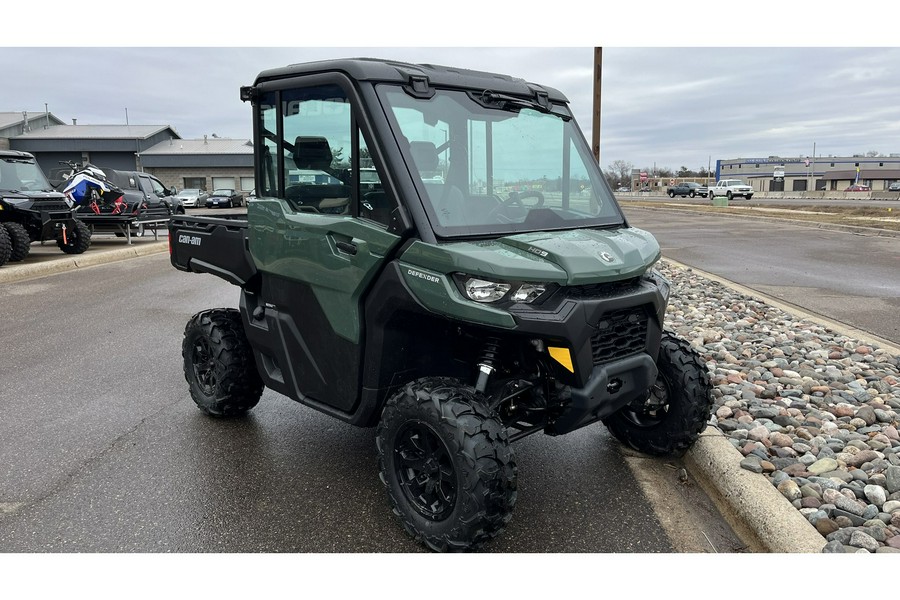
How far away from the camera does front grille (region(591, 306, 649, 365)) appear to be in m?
3.11

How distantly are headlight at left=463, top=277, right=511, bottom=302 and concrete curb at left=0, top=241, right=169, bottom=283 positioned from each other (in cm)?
1198

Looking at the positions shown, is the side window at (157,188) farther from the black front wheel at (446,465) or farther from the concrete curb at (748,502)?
the concrete curb at (748,502)

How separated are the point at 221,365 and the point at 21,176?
12.9 metres

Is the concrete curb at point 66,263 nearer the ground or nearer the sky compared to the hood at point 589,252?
nearer the ground

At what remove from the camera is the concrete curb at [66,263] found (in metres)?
12.2

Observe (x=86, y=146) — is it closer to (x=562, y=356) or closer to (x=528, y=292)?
(x=528, y=292)

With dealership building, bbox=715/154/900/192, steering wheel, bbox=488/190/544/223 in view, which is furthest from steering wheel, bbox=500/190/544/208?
dealership building, bbox=715/154/900/192

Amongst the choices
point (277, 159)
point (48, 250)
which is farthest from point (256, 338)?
point (48, 250)

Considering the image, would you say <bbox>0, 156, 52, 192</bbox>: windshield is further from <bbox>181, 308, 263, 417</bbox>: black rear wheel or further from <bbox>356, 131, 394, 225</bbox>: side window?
<bbox>356, 131, 394, 225</bbox>: side window

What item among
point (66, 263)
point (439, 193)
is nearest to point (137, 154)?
point (66, 263)

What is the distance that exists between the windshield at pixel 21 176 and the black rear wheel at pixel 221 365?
11.9 metres

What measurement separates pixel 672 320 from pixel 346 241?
17.6ft

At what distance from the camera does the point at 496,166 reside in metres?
3.54

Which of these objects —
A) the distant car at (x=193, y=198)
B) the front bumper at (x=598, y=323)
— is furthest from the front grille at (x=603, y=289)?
the distant car at (x=193, y=198)
